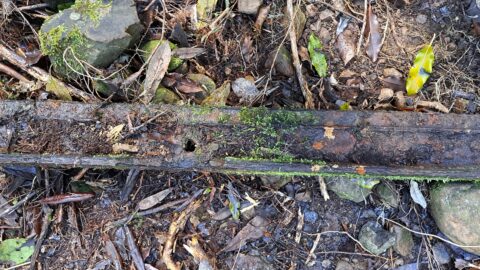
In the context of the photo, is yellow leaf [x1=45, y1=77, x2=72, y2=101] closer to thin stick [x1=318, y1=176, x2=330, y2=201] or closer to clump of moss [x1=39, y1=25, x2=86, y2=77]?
clump of moss [x1=39, y1=25, x2=86, y2=77]

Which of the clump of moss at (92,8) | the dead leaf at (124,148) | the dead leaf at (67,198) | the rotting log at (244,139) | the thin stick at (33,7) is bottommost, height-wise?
the dead leaf at (67,198)

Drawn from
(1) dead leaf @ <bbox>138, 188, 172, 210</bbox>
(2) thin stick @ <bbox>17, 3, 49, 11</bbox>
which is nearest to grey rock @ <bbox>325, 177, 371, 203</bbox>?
(1) dead leaf @ <bbox>138, 188, 172, 210</bbox>

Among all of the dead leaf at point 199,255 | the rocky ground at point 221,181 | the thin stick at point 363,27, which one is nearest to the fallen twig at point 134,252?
the rocky ground at point 221,181

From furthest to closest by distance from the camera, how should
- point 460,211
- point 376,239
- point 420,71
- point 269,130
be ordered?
point 420,71 → point 376,239 → point 460,211 → point 269,130

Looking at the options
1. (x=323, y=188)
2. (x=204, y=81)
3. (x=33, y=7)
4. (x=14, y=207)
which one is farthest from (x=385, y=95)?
(x=14, y=207)

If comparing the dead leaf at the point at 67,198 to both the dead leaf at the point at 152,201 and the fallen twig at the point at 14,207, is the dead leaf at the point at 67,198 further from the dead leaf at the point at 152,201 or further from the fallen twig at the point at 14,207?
the dead leaf at the point at 152,201

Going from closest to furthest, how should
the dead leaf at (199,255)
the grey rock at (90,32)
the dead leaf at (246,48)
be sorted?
the grey rock at (90,32), the dead leaf at (199,255), the dead leaf at (246,48)

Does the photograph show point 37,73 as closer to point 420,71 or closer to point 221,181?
point 221,181
